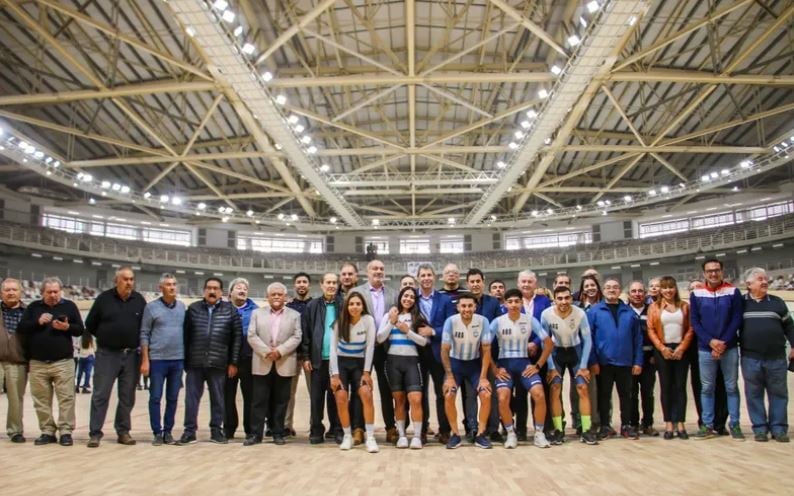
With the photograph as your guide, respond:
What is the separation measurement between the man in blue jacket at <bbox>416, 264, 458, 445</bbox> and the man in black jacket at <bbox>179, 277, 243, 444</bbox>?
87.0 inches

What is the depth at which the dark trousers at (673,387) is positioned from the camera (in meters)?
6.93

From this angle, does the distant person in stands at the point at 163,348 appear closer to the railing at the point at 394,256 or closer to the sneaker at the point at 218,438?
the sneaker at the point at 218,438

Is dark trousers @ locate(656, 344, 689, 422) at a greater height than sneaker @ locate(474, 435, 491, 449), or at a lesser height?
greater

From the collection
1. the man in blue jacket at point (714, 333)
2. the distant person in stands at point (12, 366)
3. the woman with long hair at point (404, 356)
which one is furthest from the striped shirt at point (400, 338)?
the distant person in stands at point (12, 366)

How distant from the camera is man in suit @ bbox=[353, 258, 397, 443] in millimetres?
6891

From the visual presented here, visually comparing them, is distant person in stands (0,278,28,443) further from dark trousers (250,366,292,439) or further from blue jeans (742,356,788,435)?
blue jeans (742,356,788,435)

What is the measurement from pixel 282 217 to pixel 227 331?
34119 mm

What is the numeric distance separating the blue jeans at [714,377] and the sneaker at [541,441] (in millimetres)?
1940

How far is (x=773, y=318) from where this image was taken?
6836 millimetres

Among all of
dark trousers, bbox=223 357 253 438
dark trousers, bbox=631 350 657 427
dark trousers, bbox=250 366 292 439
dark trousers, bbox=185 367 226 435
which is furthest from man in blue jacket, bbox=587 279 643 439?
dark trousers, bbox=185 367 226 435

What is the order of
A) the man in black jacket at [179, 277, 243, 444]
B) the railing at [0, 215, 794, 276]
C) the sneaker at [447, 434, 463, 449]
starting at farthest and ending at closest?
the railing at [0, 215, 794, 276] < the man in black jacket at [179, 277, 243, 444] < the sneaker at [447, 434, 463, 449]

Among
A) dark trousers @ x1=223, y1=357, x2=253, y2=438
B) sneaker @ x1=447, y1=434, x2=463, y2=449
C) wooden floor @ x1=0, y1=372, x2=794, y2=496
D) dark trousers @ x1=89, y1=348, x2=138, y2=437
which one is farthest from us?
dark trousers @ x1=223, y1=357, x2=253, y2=438

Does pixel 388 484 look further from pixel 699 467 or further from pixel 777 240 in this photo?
pixel 777 240

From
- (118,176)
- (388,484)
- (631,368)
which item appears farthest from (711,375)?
(118,176)
